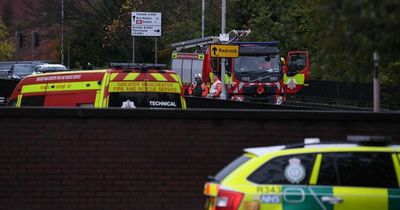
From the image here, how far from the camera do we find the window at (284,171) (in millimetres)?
6992

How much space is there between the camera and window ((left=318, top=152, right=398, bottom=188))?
7.09 meters

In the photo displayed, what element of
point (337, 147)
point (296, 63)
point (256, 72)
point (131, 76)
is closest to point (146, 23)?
point (256, 72)

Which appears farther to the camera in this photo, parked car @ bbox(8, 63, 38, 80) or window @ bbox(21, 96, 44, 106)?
parked car @ bbox(8, 63, 38, 80)

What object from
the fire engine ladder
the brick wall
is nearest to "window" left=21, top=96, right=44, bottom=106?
→ the brick wall

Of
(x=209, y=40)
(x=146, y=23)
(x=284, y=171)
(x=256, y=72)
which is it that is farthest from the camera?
(x=209, y=40)

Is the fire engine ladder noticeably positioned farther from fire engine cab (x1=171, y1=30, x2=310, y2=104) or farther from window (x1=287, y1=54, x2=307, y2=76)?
window (x1=287, y1=54, x2=307, y2=76)

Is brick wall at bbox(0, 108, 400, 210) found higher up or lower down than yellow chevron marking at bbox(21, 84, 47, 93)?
lower down

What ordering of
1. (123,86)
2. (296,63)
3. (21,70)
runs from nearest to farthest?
(123,86), (296,63), (21,70)

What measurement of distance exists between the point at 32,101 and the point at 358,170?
9069 mm

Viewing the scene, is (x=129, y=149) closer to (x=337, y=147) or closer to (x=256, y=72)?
(x=337, y=147)

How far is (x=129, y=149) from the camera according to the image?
10992mm

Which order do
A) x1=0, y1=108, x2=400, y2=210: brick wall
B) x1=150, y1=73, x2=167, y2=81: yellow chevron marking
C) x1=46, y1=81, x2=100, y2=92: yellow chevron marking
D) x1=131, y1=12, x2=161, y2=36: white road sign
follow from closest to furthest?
x1=0, y1=108, x2=400, y2=210: brick wall
x1=150, y1=73, x2=167, y2=81: yellow chevron marking
x1=46, y1=81, x2=100, y2=92: yellow chevron marking
x1=131, y1=12, x2=161, y2=36: white road sign

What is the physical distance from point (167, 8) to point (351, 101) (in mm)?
20847

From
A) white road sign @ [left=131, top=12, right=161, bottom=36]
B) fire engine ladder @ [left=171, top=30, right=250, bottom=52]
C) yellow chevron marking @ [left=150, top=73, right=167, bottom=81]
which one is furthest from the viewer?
white road sign @ [left=131, top=12, right=161, bottom=36]
